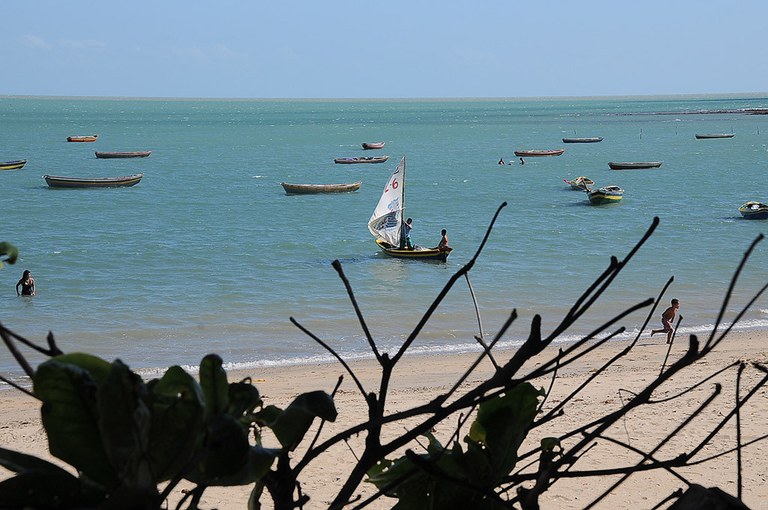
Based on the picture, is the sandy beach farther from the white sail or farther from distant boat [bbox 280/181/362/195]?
distant boat [bbox 280/181/362/195]

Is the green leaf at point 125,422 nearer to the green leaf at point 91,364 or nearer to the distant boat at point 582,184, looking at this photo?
the green leaf at point 91,364

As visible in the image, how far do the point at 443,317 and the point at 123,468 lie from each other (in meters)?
20.0

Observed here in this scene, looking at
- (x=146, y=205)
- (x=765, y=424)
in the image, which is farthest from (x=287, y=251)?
(x=765, y=424)

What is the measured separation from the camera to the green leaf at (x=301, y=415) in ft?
2.99

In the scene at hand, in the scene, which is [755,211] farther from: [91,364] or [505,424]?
[91,364]

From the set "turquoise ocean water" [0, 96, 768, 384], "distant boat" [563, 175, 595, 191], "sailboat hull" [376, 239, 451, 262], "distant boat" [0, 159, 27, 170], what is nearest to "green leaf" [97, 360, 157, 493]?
"turquoise ocean water" [0, 96, 768, 384]

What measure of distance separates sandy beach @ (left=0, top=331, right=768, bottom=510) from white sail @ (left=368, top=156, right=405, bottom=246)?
9796 mm

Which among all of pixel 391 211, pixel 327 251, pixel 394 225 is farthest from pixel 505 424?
pixel 327 251

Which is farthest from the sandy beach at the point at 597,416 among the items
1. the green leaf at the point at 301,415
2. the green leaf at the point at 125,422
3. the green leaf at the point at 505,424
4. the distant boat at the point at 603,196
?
the distant boat at the point at 603,196

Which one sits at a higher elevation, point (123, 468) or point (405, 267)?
point (123, 468)

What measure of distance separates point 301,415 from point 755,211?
3947 centimetres

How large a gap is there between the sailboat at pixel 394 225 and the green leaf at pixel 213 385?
25380mm

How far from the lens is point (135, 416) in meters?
0.66

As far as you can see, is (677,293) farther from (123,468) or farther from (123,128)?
(123,128)
